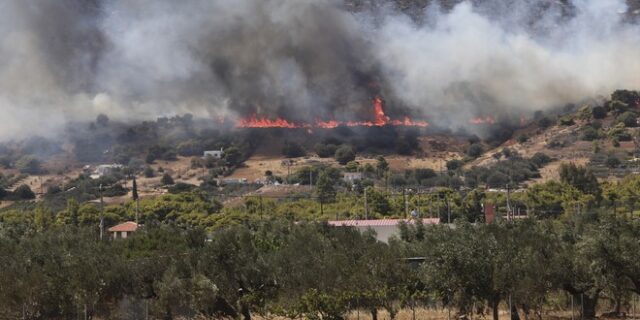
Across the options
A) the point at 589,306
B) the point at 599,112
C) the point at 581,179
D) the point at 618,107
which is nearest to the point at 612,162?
the point at 581,179

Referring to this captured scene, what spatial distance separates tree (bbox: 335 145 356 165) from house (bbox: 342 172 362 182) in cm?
1137

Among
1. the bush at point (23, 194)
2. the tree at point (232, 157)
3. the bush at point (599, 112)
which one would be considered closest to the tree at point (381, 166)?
the tree at point (232, 157)

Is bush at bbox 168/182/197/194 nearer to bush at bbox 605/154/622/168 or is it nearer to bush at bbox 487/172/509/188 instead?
bush at bbox 487/172/509/188

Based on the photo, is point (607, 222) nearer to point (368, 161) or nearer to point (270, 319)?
point (270, 319)

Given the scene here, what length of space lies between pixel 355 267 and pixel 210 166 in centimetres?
11266

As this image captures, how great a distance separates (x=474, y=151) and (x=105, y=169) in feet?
187

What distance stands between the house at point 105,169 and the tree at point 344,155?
110ft

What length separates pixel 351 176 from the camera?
5974 inches

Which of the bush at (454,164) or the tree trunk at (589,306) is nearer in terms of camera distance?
the tree trunk at (589,306)

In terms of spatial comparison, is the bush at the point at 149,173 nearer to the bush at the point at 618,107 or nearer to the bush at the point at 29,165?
the bush at the point at 29,165

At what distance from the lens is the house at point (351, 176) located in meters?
148

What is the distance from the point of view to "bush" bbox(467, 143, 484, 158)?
171250 mm

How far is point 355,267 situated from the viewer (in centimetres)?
5734

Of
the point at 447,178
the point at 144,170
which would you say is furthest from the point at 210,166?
the point at 447,178
